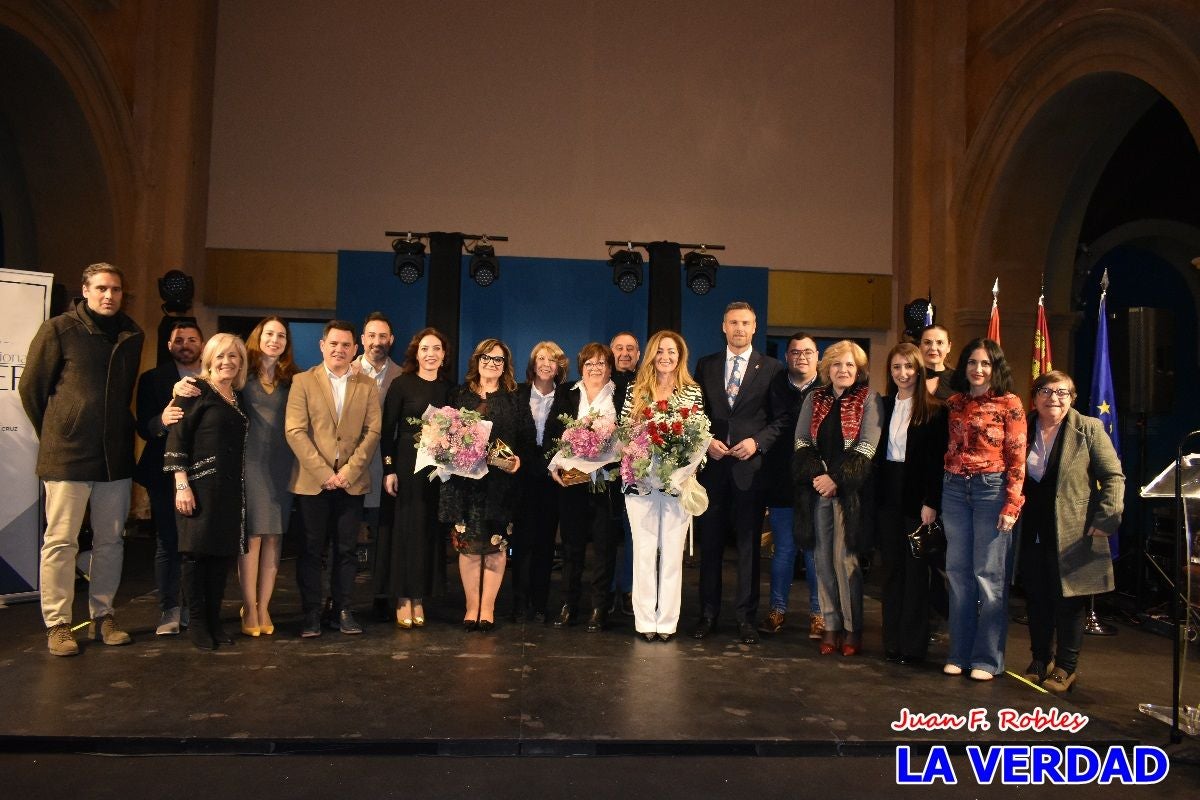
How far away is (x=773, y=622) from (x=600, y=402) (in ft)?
5.07

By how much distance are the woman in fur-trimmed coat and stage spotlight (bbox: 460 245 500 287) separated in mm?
4880

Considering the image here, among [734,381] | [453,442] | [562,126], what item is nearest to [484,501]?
[453,442]

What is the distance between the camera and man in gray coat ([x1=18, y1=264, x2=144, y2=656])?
4023mm

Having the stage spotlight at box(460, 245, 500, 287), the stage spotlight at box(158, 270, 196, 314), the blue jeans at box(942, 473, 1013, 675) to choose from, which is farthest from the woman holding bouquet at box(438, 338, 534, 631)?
the stage spotlight at box(460, 245, 500, 287)

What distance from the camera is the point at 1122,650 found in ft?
15.6

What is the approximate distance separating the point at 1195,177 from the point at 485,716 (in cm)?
786

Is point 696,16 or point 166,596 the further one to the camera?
point 696,16

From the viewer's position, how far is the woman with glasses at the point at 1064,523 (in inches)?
152

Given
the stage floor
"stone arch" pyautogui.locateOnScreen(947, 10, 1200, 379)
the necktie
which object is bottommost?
the stage floor

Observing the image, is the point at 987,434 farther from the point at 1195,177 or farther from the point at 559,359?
the point at 1195,177

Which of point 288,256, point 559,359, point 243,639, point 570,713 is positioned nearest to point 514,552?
point 559,359

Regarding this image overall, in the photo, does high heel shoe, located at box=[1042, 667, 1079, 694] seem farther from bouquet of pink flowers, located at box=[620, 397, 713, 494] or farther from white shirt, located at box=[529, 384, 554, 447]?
white shirt, located at box=[529, 384, 554, 447]

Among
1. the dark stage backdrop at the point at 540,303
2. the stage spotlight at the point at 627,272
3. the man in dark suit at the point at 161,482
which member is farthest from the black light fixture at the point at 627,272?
the man in dark suit at the point at 161,482

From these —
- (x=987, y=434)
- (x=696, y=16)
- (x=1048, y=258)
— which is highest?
(x=696, y=16)
